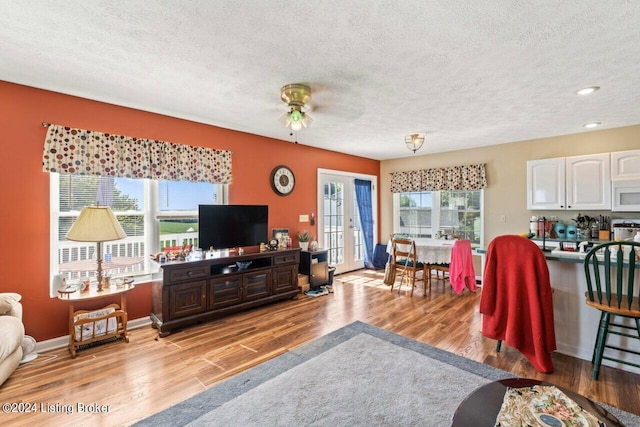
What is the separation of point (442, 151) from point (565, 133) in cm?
188

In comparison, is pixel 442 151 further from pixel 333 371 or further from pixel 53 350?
pixel 53 350

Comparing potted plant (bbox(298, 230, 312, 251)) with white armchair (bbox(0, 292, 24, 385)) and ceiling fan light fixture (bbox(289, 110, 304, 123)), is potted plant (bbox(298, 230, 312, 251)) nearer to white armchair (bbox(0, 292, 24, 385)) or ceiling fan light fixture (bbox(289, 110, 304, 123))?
ceiling fan light fixture (bbox(289, 110, 304, 123))

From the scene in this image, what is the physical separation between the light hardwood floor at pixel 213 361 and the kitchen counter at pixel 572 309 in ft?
0.44

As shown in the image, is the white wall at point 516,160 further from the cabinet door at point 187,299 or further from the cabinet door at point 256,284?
the cabinet door at point 187,299

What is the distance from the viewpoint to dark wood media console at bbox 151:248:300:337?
3182 millimetres

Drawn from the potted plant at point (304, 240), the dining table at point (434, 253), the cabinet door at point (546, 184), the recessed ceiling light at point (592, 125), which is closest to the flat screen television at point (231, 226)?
the potted plant at point (304, 240)

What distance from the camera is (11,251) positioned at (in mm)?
2633

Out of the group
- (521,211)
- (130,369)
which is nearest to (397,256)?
(521,211)

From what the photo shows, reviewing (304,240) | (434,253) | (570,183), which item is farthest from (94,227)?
(570,183)

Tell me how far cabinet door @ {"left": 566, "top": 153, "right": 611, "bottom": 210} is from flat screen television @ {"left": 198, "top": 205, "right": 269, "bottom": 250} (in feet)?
14.5

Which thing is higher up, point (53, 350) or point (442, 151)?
point (442, 151)

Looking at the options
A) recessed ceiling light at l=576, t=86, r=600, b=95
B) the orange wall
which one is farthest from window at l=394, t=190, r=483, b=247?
the orange wall

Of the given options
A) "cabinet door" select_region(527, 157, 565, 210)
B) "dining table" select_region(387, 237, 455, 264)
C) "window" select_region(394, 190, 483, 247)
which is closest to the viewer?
"cabinet door" select_region(527, 157, 565, 210)

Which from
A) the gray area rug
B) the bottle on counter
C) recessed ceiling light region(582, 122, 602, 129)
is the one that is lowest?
the gray area rug
